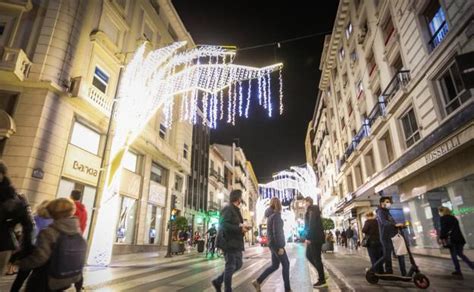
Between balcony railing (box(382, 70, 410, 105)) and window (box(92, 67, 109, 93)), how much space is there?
14897 mm

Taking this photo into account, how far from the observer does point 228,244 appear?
4.66 m

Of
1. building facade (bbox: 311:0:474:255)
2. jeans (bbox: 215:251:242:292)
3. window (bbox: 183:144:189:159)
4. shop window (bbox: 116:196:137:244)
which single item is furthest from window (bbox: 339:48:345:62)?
jeans (bbox: 215:251:242:292)

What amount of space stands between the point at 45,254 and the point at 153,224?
1898cm

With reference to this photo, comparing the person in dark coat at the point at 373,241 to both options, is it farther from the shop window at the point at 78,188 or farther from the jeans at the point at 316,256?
the shop window at the point at 78,188

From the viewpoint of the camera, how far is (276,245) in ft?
17.7

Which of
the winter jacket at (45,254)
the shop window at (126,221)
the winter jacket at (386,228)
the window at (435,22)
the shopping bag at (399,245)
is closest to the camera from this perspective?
the winter jacket at (45,254)

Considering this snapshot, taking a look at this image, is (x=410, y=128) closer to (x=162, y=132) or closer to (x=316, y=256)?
(x=316, y=256)

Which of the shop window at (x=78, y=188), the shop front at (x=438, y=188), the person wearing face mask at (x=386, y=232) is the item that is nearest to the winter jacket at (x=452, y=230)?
the person wearing face mask at (x=386, y=232)

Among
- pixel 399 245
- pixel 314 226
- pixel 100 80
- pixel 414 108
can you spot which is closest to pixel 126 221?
pixel 100 80

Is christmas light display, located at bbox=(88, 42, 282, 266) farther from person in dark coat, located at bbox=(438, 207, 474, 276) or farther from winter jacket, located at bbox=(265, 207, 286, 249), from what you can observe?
person in dark coat, located at bbox=(438, 207, 474, 276)

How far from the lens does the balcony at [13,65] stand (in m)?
11.5

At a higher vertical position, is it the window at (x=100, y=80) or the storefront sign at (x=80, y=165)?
the window at (x=100, y=80)

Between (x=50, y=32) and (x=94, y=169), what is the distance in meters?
6.61

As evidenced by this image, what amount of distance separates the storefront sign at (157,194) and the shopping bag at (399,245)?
16536 mm
